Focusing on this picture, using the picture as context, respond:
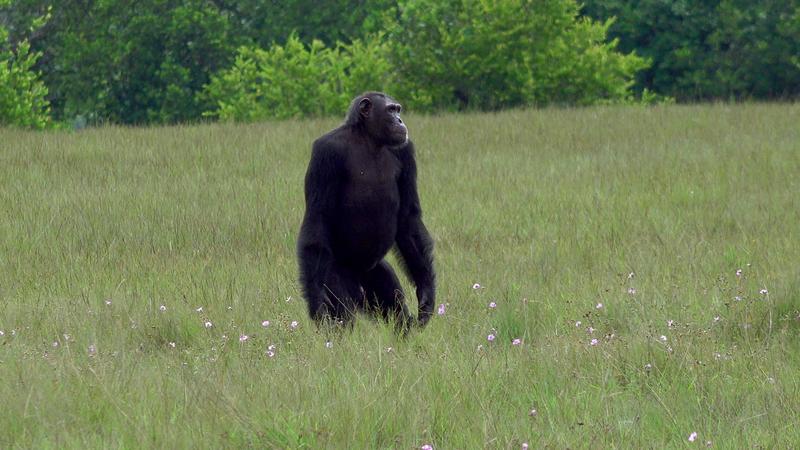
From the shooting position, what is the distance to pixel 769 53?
35.2 metres

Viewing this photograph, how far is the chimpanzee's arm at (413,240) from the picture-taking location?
639cm

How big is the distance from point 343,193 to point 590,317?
1.58 metres

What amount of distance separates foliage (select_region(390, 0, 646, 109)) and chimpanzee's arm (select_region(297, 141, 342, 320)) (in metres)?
22.7

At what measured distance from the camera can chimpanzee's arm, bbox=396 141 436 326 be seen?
639cm

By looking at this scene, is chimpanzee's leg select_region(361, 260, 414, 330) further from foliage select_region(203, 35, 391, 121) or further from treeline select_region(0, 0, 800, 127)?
foliage select_region(203, 35, 391, 121)

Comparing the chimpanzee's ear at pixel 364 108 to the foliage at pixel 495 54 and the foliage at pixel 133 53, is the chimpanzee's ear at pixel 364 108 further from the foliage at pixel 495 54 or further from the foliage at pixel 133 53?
the foliage at pixel 133 53

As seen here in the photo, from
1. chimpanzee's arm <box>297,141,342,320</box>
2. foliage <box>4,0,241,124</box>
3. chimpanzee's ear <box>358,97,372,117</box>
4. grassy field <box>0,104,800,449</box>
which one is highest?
chimpanzee's ear <box>358,97,372,117</box>

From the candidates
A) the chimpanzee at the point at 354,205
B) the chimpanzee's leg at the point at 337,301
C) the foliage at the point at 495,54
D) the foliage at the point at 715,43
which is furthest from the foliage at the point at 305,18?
the chimpanzee's leg at the point at 337,301

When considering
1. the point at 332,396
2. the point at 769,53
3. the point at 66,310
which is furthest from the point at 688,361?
the point at 769,53

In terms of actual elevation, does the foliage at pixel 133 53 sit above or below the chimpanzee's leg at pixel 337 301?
below

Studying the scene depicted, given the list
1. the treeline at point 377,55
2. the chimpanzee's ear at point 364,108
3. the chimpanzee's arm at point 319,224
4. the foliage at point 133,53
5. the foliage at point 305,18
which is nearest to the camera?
the chimpanzee's arm at point 319,224

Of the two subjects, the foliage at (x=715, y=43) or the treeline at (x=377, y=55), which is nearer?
the treeline at (x=377, y=55)

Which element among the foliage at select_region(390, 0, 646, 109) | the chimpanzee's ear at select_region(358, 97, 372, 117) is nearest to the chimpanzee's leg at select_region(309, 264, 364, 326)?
the chimpanzee's ear at select_region(358, 97, 372, 117)

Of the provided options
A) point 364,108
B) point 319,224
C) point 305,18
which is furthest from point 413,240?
point 305,18
